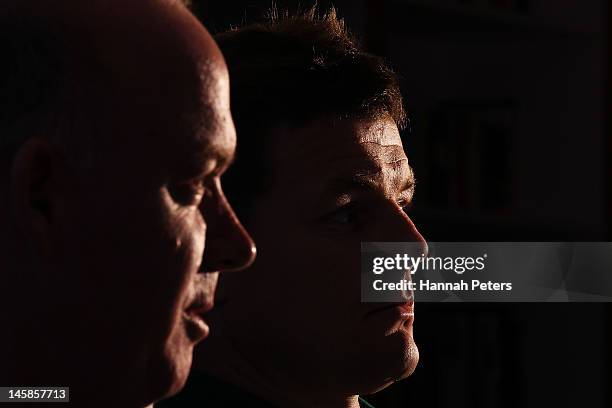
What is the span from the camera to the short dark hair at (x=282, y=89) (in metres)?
1.08

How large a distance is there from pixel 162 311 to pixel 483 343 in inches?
67.5

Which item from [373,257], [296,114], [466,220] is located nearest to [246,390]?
[373,257]

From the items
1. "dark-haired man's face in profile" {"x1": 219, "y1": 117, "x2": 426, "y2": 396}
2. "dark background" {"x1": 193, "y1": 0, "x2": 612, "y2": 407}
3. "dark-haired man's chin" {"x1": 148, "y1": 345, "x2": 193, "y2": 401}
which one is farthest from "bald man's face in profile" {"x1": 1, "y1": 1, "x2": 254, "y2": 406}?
"dark background" {"x1": 193, "y1": 0, "x2": 612, "y2": 407}

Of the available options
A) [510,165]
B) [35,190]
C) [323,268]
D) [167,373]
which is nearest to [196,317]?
[167,373]

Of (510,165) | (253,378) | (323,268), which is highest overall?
(510,165)

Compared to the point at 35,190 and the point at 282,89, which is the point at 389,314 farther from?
the point at 35,190

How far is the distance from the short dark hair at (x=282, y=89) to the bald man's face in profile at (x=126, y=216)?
34 cm

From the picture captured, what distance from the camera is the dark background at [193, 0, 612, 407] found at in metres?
2.30

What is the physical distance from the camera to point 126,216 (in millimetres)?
689

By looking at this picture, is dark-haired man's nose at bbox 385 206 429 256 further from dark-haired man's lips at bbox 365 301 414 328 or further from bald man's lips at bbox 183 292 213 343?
bald man's lips at bbox 183 292 213 343

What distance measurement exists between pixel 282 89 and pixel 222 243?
366mm

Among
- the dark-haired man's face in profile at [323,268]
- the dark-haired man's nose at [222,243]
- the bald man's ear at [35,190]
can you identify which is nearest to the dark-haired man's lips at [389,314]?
the dark-haired man's face in profile at [323,268]

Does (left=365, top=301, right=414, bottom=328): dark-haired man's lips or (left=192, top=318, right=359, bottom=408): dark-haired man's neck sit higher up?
(left=365, top=301, right=414, bottom=328): dark-haired man's lips

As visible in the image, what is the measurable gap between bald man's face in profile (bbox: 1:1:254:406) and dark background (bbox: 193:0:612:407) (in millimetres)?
1547
